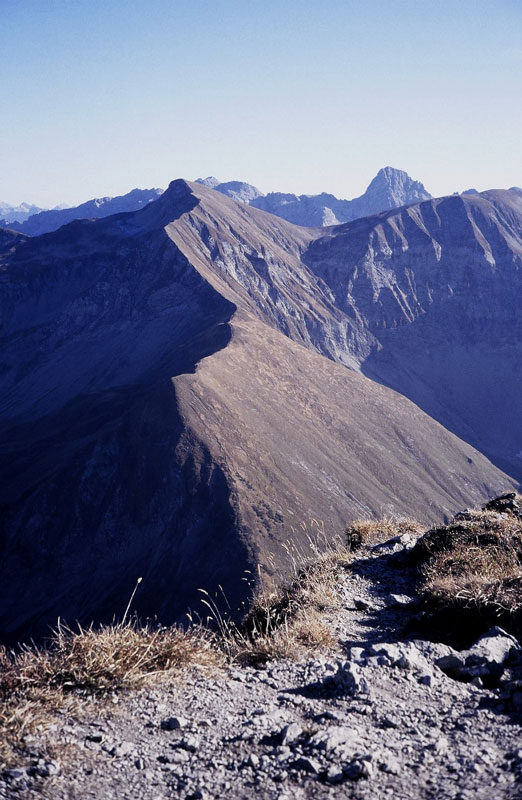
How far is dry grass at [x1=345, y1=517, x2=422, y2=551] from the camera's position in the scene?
11057 mm

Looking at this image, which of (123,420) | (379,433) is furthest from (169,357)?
(379,433)

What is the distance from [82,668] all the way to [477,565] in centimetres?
532

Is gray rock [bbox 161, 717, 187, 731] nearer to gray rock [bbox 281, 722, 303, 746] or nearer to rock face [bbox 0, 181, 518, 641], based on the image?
gray rock [bbox 281, 722, 303, 746]

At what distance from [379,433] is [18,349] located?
78117 millimetres

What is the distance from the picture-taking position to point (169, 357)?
296ft

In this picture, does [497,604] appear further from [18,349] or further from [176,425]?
[18,349]

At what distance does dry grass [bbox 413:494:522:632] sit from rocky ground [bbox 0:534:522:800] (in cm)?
57

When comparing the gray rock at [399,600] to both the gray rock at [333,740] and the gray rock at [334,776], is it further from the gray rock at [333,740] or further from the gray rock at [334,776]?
the gray rock at [334,776]

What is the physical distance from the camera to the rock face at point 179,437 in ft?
175

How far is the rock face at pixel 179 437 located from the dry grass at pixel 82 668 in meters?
26.2

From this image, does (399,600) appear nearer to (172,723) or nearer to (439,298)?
(172,723)

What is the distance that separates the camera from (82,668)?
494 cm

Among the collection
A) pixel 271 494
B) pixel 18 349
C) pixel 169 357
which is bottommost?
pixel 271 494

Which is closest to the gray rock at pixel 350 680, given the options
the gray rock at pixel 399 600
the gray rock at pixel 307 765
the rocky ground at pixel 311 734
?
the rocky ground at pixel 311 734
